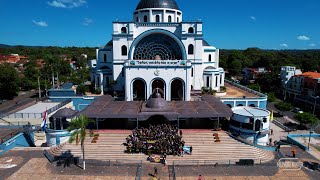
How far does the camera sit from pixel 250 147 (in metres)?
26.2

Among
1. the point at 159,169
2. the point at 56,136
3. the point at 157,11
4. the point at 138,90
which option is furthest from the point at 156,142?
the point at 157,11

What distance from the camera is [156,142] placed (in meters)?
25.0

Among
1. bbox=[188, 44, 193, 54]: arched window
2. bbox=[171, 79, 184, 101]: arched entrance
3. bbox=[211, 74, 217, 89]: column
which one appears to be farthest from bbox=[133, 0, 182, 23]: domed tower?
bbox=[171, 79, 184, 101]: arched entrance

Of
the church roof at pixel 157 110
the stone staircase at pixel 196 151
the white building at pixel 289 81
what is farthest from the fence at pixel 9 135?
the white building at pixel 289 81

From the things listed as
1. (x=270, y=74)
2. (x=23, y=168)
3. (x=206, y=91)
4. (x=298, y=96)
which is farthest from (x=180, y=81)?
(x=270, y=74)

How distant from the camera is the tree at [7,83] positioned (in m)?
53.1

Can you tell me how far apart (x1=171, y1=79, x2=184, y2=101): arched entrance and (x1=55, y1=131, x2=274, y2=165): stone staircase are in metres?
13.5

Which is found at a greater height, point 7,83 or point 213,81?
point 213,81

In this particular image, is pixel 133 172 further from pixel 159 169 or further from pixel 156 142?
pixel 156 142

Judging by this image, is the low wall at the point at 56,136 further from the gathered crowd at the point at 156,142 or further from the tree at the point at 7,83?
the tree at the point at 7,83

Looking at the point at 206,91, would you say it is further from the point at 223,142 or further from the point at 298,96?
the point at 298,96

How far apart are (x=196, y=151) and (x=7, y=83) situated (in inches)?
1884

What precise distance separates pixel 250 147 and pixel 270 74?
169 ft

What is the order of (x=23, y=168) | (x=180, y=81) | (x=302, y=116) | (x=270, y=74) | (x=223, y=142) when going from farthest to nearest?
(x=270, y=74) → (x=180, y=81) → (x=302, y=116) → (x=223, y=142) → (x=23, y=168)
